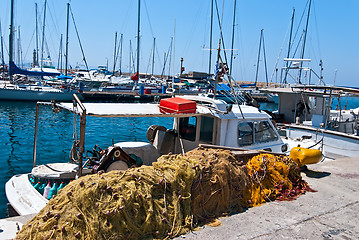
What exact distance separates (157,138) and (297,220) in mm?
3897

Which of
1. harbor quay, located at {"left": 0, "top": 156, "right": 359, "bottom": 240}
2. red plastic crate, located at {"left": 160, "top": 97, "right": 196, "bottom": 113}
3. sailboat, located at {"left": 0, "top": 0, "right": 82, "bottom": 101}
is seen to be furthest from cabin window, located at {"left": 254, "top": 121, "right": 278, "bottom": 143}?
sailboat, located at {"left": 0, "top": 0, "right": 82, "bottom": 101}

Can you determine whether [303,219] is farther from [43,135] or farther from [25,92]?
[25,92]

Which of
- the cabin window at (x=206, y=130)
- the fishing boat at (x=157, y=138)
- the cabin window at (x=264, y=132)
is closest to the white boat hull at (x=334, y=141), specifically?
the cabin window at (x=264, y=132)

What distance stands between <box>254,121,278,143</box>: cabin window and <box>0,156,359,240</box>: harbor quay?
191 centimetres

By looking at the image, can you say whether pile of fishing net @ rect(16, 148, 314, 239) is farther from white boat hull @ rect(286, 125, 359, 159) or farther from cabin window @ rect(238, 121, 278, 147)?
white boat hull @ rect(286, 125, 359, 159)

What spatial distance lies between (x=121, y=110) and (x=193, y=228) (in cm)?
288

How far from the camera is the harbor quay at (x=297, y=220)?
4.54m

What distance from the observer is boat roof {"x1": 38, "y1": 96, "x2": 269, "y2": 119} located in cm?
595

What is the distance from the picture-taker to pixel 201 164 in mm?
5191

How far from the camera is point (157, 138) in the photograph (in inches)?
309

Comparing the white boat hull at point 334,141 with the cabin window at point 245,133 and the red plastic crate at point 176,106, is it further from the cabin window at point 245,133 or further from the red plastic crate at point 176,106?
the red plastic crate at point 176,106

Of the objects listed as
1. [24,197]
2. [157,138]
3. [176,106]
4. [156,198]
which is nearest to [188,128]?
[157,138]

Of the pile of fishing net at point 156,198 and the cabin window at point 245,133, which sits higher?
the cabin window at point 245,133

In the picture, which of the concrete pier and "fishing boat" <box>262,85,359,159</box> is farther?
"fishing boat" <box>262,85,359,159</box>
